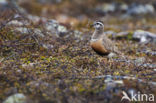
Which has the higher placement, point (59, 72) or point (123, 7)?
point (123, 7)

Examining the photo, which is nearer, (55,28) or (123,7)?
(55,28)

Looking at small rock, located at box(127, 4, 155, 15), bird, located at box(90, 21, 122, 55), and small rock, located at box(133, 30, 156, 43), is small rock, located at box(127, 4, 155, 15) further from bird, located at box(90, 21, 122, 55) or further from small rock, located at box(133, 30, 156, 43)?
bird, located at box(90, 21, 122, 55)

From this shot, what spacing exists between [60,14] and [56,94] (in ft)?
70.1

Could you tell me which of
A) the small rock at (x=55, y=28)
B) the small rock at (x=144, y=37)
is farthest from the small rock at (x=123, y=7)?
the small rock at (x=55, y=28)

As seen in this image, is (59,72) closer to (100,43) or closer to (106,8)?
(100,43)

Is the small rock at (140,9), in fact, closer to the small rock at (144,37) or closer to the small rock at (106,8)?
the small rock at (106,8)

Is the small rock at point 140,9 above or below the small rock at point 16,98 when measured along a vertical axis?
above

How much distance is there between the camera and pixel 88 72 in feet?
21.9

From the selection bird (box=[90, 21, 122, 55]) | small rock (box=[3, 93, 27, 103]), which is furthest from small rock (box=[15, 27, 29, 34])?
small rock (box=[3, 93, 27, 103])

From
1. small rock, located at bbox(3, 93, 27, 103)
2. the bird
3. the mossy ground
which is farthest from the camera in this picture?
the bird

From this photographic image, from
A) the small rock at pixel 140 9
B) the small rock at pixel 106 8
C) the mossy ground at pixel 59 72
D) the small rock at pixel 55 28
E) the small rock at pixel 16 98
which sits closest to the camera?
the small rock at pixel 16 98

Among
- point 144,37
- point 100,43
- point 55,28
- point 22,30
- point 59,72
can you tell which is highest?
point 55,28

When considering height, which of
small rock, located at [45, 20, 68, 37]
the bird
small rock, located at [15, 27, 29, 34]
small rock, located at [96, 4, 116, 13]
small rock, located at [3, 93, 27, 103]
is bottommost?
small rock, located at [3, 93, 27, 103]

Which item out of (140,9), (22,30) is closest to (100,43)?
(22,30)
